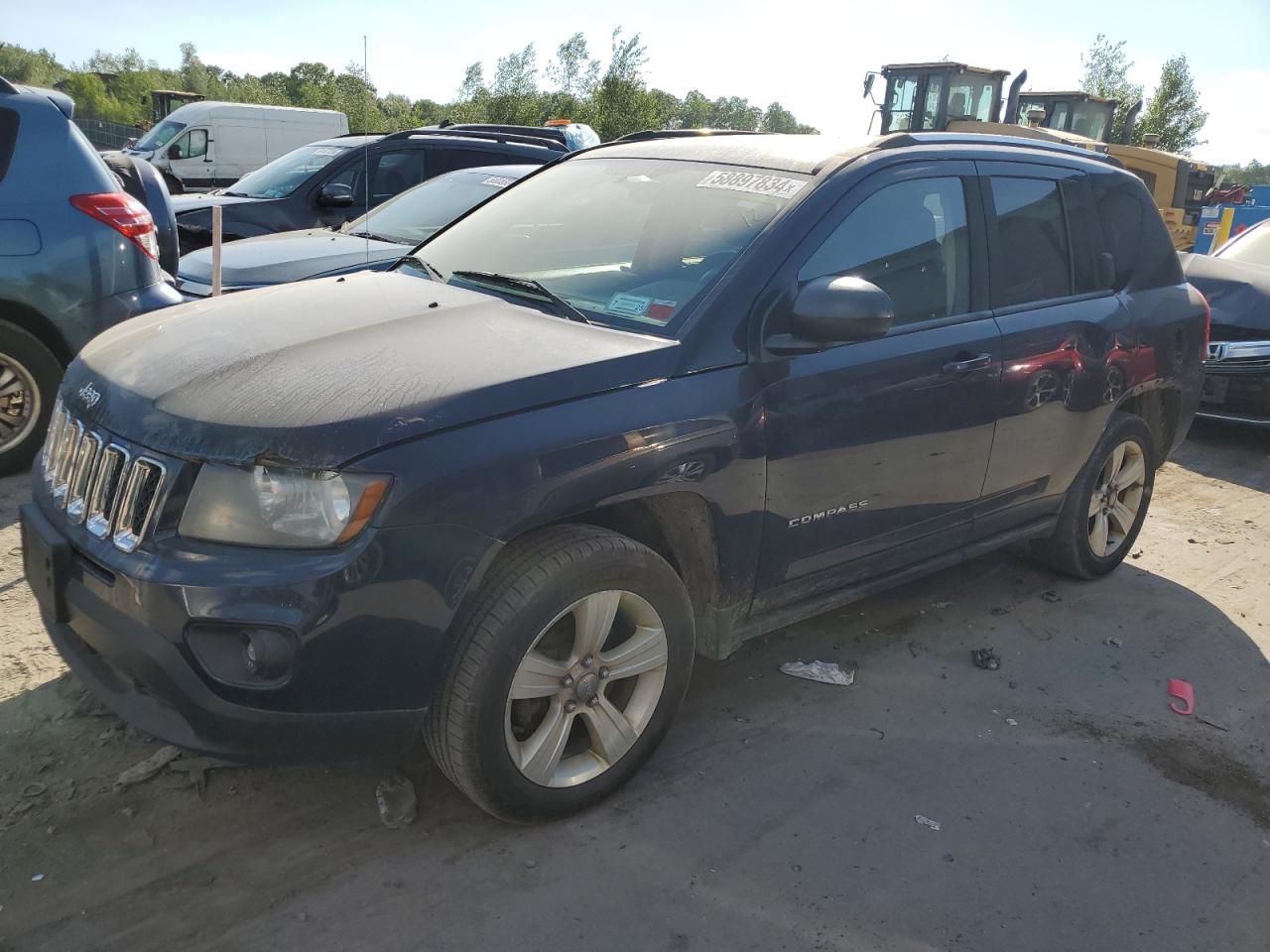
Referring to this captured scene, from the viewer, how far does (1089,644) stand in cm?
432

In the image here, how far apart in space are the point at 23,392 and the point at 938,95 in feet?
48.0

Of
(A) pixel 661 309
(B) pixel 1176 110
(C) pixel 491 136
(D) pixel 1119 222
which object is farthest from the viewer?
(B) pixel 1176 110

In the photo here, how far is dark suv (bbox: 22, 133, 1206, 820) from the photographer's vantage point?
7.80 ft

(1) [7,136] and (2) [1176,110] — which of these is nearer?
(1) [7,136]

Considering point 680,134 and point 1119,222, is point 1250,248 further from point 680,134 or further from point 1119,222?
point 680,134

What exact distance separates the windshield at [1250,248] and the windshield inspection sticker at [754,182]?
651 centimetres

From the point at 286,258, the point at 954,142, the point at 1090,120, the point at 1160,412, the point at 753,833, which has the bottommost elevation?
the point at 753,833

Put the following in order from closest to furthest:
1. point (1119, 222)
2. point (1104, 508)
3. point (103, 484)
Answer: point (103, 484) → point (1119, 222) → point (1104, 508)

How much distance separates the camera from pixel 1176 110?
42.5 metres

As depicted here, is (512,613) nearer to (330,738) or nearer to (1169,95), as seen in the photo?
(330,738)

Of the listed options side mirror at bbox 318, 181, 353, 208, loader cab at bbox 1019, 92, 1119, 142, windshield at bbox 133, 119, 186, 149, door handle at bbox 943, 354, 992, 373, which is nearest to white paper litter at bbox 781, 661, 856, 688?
door handle at bbox 943, 354, 992, 373

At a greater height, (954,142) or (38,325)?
(954,142)

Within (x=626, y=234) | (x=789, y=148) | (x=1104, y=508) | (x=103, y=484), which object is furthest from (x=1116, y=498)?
(x=103, y=484)

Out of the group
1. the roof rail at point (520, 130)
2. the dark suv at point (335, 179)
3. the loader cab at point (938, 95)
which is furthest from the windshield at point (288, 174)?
the loader cab at point (938, 95)
